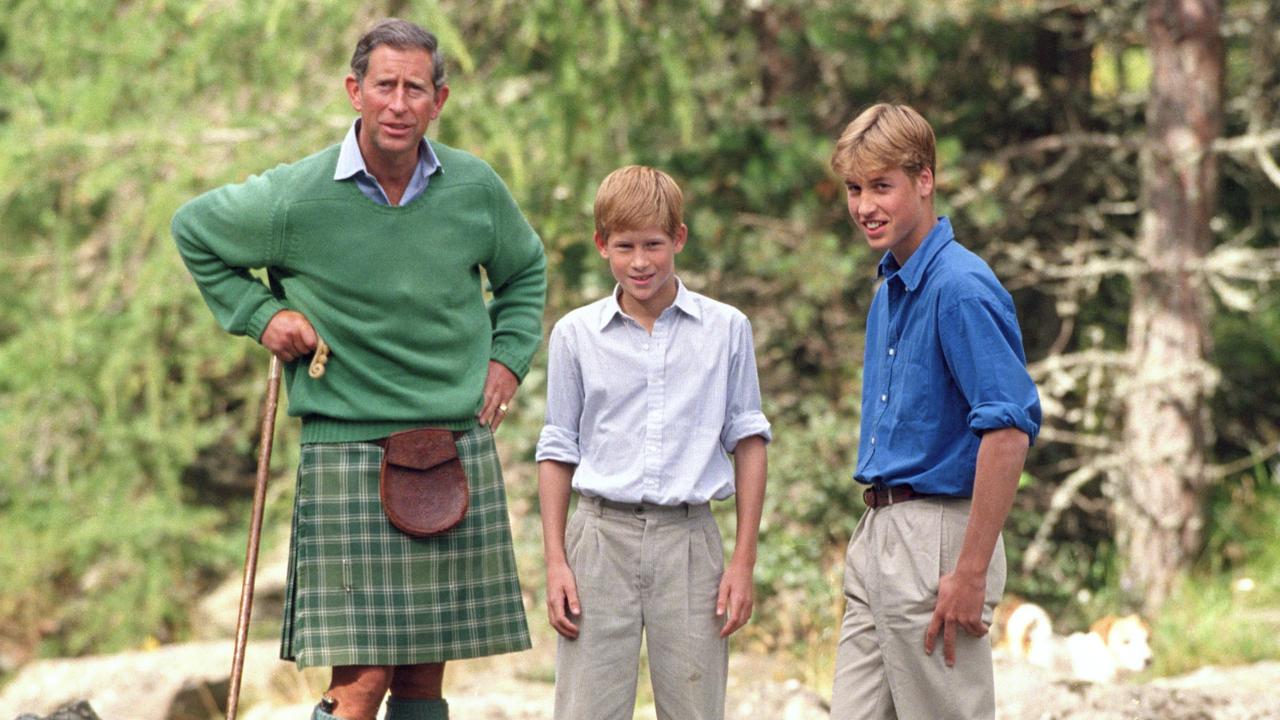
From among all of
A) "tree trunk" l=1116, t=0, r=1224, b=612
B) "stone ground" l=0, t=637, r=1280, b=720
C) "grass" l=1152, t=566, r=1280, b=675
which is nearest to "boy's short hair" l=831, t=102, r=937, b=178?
"stone ground" l=0, t=637, r=1280, b=720

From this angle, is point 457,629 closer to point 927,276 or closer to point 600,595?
point 600,595

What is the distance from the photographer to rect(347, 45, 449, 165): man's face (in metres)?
3.05

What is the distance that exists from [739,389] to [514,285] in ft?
2.02

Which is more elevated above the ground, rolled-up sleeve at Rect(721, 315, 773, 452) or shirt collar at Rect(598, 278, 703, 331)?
shirt collar at Rect(598, 278, 703, 331)

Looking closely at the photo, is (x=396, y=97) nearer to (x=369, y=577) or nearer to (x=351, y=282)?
(x=351, y=282)

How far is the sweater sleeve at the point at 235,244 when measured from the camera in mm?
3121

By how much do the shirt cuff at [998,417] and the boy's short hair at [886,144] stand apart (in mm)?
446

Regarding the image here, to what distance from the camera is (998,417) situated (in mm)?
2576

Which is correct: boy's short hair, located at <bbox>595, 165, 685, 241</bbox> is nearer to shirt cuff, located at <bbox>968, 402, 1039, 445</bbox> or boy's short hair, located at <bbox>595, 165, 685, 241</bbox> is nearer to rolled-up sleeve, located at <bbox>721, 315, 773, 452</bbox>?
rolled-up sleeve, located at <bbox>721, 315, 773, 452</bbox>

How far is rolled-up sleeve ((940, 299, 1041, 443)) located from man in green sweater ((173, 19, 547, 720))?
1038 mm

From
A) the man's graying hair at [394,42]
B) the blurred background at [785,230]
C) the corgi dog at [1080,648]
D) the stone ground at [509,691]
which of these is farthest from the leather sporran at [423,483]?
the blurred background at [785,230]

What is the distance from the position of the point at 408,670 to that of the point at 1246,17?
16.5 ft

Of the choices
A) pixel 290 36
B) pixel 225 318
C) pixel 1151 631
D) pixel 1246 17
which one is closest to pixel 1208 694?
pixel 1151 631

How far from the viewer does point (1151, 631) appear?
600cm
